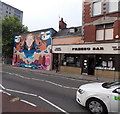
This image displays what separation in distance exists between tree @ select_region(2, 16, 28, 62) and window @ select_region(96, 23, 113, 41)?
18.4m

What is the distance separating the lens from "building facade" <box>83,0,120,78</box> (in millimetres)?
12070

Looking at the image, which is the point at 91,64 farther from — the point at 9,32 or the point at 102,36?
the point at 9,32

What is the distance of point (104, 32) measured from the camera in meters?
12.9

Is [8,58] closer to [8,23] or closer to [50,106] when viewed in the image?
[8,23]

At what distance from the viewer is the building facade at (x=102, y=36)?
1207cm

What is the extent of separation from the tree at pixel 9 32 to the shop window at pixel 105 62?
18.9 meters

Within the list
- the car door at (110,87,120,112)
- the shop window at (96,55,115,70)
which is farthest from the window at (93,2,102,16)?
the car door at (110,87,120,112)

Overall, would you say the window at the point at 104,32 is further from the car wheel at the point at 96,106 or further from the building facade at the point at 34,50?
the car wheel at the point at 96,106

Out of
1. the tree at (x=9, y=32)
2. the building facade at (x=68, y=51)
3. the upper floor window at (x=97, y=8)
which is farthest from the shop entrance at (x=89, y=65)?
the tree at (x=9, y=32)

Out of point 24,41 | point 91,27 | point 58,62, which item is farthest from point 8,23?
point 91,27

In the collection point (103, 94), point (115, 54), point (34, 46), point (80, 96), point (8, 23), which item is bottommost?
point (80, 96)

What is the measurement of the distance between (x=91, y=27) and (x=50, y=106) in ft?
39.4

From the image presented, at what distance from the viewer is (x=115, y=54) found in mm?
12156

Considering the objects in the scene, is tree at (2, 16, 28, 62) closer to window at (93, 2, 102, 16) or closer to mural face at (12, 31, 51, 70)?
mural face at (12, 31, 51, 70)
